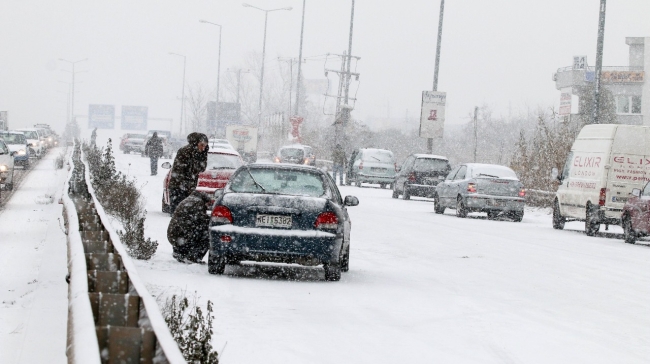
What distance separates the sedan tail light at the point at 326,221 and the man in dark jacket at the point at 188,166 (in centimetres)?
267

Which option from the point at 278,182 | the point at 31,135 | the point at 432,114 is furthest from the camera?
the point at 31,135

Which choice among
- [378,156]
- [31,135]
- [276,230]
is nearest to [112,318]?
[276,230]

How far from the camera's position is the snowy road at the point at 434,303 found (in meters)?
7.99

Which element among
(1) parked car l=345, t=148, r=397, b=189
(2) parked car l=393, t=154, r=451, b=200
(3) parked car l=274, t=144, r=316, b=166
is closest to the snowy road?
(2) parked car l=393, t=154, r=451, b=200

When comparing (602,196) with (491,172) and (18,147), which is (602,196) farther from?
(18,147)

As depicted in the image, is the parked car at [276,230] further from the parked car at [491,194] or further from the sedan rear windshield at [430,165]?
the sedan rear windshield at [430,165]

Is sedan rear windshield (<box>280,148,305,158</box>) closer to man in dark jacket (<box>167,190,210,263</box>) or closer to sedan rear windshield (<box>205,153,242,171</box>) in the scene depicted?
sedan rear windshield (<box>205,153,242,171</box>)

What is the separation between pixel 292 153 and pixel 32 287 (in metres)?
42.0

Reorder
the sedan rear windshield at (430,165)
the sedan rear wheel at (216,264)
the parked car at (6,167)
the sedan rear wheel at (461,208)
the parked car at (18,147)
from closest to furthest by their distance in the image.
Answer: the sedan rear wheel at (216,264)
the parked car at (6,167)
the sedan rear wheel at (461,208)
the sedan rear windshield at (430,165)
the parked car at (18,147)

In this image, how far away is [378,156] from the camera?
1781 inches

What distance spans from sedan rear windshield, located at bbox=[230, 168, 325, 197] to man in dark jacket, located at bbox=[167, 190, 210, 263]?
2.28 ft

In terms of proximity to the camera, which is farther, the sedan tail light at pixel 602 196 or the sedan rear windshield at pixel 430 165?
the sedan rear windshield at pixel 430 165

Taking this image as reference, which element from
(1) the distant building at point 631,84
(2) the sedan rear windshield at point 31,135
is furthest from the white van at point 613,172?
(1) the distant building at point 631,84

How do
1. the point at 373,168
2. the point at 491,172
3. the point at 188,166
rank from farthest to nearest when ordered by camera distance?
the point at 373,168 → the point at 491,172 → the point at 188,166
